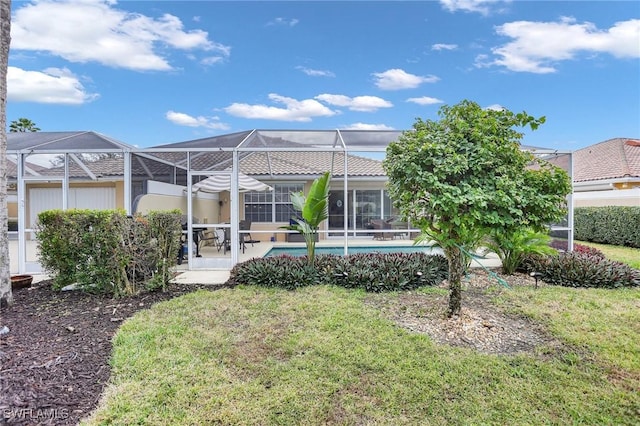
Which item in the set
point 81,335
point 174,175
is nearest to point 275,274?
point 81,335

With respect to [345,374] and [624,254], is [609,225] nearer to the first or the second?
[624,254]

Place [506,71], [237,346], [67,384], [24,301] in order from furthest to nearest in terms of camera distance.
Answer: [506,71] < [24,301] < [237,346] < [67,384]

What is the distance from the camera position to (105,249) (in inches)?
247

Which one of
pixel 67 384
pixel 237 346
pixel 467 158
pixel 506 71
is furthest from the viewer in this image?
pixel 506 71

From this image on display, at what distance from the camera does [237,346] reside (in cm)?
437

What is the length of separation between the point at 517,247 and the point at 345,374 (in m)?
5.90

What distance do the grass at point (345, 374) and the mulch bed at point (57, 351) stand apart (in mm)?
220

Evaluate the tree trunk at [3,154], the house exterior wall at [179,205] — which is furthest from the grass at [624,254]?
the tree trunk at [3,154]

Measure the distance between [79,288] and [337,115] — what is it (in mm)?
14102

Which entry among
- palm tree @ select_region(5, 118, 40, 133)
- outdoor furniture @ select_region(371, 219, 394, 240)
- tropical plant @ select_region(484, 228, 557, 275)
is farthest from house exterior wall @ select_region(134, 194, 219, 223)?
palm tree @ select_region(5, 118, 40, 133)

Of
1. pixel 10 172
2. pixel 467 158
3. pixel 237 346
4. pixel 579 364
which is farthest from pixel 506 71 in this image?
pixel 10 172

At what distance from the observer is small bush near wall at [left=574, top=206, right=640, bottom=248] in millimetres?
A: 14078

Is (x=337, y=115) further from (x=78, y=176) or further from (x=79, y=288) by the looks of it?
(x=79, y=288)

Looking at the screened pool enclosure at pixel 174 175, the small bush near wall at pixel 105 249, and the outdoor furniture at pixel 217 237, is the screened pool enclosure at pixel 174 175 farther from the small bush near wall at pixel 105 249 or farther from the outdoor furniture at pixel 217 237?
the small bush near wall at pixel 105 249
